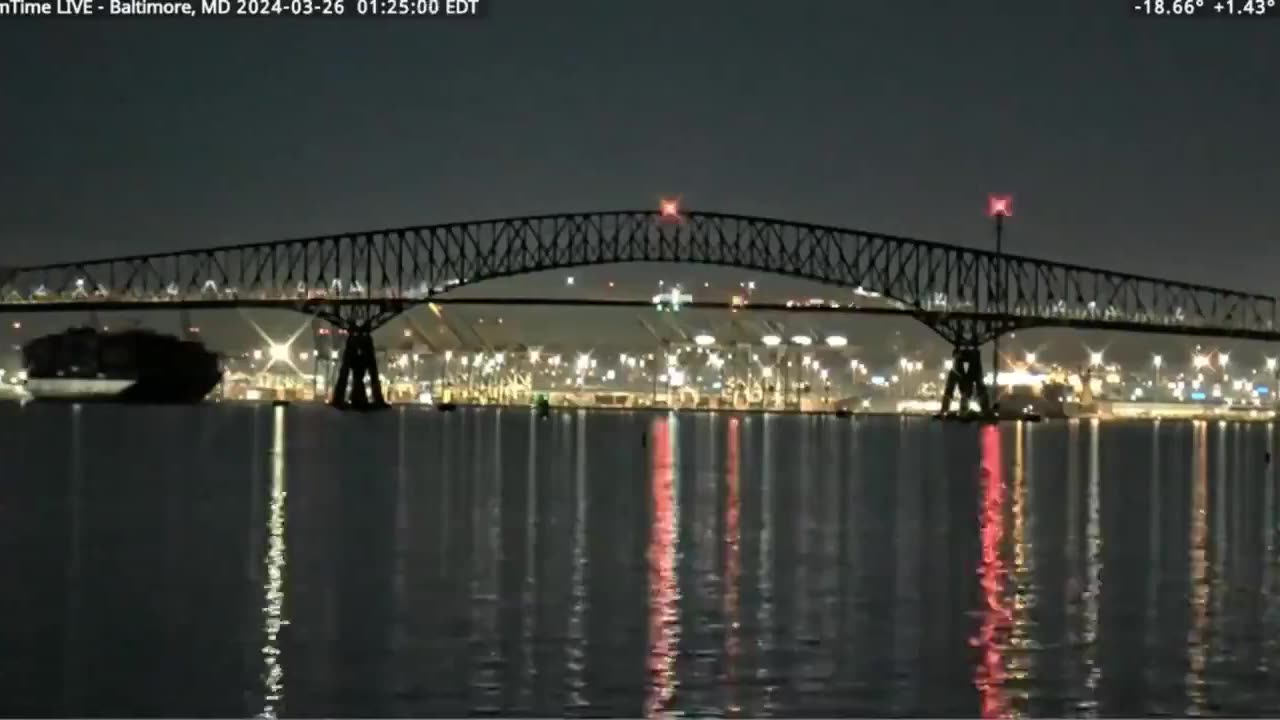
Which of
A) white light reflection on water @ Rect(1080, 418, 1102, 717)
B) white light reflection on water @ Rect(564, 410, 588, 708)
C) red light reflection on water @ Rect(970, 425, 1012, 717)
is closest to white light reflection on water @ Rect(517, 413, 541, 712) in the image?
white light reflection on water @ Rect(564, 410, 588, 708)

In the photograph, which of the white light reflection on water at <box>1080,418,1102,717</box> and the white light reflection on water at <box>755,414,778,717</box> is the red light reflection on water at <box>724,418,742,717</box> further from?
the white light reflection on water at <box>1080,418,1102,717</box>

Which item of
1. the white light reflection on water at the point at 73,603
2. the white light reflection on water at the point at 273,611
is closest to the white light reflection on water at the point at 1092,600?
the white light reflection on water at the point at 273,611

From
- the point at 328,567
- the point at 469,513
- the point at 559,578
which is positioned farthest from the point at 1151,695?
the point at 469,513

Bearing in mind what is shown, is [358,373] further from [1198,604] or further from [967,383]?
[1198,604]

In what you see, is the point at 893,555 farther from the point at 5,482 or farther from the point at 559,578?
the point at 5,482

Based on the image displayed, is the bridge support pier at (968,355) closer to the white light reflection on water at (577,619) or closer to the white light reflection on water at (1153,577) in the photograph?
the white light reflection on water at (1153,577)
